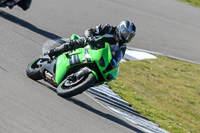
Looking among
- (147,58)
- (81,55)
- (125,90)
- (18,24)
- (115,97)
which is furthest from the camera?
(147,58)

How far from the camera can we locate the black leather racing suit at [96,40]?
289 inches

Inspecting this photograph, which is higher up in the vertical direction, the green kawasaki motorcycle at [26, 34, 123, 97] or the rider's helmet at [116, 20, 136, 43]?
the rider's helmet at [116, 20, 136, 43]

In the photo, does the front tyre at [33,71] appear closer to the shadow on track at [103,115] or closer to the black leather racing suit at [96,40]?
the black leather racing suit at [96,40]

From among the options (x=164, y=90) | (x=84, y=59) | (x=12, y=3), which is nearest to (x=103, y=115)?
(x=84, y=59)

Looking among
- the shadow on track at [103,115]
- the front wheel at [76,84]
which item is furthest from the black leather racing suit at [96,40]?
the shadow on track at [103,115]

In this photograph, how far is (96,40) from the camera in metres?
7.33

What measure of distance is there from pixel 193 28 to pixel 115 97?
10.4m

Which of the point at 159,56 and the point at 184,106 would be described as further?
the point at 159,56

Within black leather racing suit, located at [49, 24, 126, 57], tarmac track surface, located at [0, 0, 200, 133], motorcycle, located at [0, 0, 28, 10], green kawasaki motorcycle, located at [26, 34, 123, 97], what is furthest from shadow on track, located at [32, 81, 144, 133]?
motorcycle, located at [0, 0, 28, 10]

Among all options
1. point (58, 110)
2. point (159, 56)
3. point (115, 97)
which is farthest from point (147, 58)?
point (58, 110)

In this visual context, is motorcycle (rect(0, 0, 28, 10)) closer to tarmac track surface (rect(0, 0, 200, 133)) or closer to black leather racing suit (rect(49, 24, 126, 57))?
tarmac track surface (rect(0, 0, 200, 133))

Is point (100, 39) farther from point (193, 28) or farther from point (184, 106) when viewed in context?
point (193, 28)

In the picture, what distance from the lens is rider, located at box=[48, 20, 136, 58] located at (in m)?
7.24

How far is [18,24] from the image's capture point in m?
11.7
